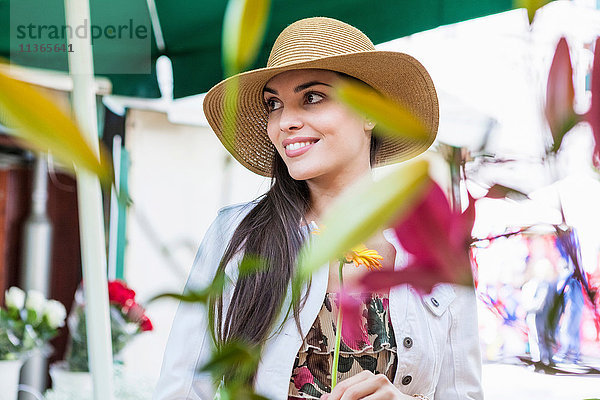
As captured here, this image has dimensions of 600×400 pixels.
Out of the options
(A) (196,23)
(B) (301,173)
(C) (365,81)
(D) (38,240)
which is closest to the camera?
(B) (301,173)

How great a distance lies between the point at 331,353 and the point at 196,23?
0.95 metres

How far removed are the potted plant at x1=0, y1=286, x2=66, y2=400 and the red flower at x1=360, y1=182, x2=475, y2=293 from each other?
1636mm

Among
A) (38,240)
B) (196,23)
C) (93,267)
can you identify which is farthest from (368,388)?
(38,240)

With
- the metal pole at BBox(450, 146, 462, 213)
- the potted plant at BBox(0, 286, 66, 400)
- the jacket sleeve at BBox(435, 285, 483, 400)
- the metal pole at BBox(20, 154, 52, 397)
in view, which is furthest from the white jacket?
the metal pole at BBox(20, 154, 52, 397)

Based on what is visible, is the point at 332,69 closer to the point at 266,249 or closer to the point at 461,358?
the point at 266,249

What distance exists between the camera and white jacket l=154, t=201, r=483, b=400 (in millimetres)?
881

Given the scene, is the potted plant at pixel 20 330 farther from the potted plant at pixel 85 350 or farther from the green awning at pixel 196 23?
the green awning at pixel 196 23

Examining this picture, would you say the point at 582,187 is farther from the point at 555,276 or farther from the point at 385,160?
the point at 385,160

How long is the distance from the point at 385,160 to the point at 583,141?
1.10 meters

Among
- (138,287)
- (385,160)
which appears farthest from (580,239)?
(138,287)

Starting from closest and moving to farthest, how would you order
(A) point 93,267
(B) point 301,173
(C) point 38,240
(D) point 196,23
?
(A) point 93,267
(B) point 301,173
(D) point 196,23
(C) point 38,240

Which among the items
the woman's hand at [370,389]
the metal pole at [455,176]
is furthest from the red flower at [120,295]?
the metal pole at [455,176]

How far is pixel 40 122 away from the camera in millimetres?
102

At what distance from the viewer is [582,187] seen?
0.17m
